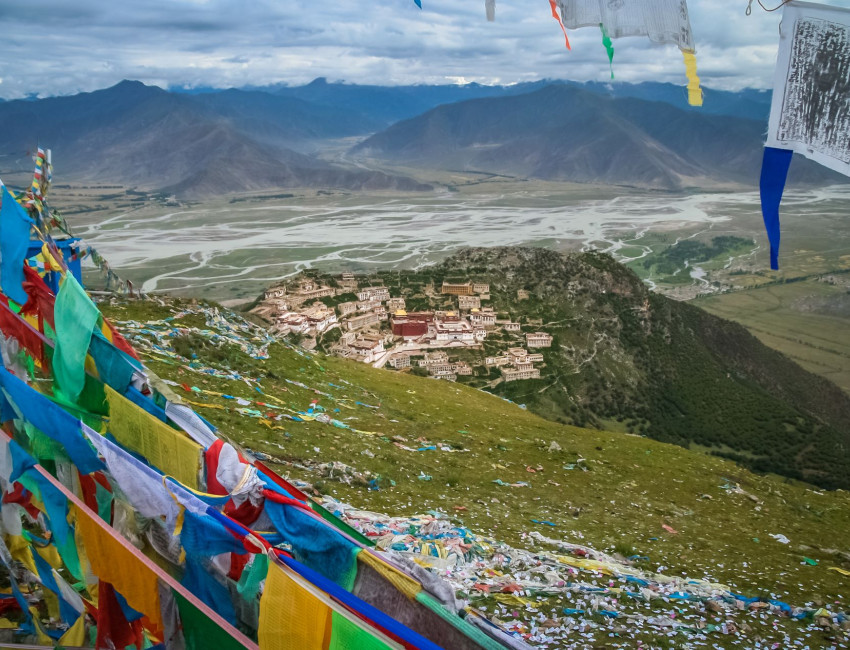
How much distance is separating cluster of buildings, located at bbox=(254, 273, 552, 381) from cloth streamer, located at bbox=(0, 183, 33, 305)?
28.1 meters

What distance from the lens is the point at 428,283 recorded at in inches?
1983

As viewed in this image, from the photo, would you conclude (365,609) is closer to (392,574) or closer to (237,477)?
(392,574)

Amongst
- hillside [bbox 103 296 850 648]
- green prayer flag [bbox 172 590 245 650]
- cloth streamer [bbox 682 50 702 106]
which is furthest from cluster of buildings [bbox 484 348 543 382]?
green prayer flag [bbox 172 590 245 650]

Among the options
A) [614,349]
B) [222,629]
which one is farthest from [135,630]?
[614,349]

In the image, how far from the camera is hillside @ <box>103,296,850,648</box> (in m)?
7.07

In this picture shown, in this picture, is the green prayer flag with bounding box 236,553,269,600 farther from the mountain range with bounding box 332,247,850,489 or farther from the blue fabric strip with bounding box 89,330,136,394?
the mountain range with bounding box 332,247,850,489

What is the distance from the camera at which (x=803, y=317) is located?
82938 millimetres

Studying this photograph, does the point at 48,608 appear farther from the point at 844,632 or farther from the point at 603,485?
the point at 603,485

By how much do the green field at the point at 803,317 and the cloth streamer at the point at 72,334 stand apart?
64115 mm

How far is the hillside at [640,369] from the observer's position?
115 ft

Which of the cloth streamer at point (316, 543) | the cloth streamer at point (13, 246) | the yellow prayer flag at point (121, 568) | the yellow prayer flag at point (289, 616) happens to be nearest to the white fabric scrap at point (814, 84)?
the cloth streamer at point (316, 543)

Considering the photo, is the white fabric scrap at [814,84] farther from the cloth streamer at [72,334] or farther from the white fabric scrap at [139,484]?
the cloth streamer at [72,334]

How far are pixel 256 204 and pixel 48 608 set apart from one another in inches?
6945

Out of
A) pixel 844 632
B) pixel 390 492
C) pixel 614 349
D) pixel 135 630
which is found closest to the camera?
pixel 135 630
